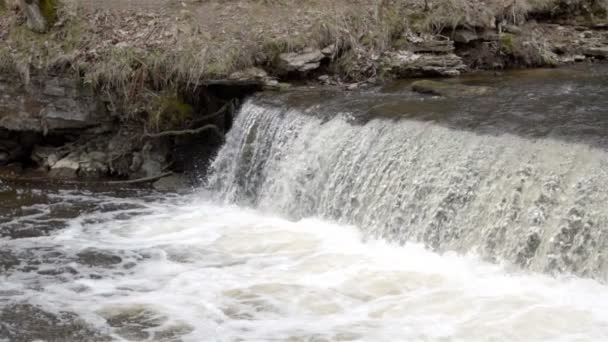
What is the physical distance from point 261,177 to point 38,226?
9.91ft

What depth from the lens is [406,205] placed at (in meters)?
8.73

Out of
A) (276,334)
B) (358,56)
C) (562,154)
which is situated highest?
(358,56)

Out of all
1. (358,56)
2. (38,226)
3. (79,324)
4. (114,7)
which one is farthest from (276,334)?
(114,7)

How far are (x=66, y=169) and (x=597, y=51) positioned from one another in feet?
30.1

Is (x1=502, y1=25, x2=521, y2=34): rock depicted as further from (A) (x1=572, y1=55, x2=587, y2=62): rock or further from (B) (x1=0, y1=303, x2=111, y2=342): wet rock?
(B) (x1=0, y1=303, x2=111, y2=342): wet rock

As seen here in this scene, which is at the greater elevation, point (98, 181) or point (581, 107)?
point (581, 107)

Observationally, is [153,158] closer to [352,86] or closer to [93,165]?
[93,165]

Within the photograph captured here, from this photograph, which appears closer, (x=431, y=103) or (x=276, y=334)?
(x=276, y=334)

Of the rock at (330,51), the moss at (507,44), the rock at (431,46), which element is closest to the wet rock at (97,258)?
the rock at (330,51)

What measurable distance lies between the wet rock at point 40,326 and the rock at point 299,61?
6294mm

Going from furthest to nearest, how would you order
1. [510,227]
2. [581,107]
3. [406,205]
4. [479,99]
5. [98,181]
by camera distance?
[98,181] → [479,99] → [581,107] → [406,205] → [510,227]

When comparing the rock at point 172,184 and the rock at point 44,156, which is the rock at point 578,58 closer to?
the rock at point 172,184

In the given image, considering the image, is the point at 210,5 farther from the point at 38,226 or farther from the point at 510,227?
the point at 510,227

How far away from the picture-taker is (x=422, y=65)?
12.5 metres
